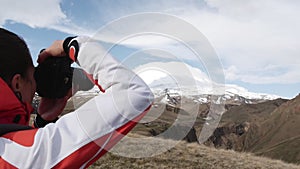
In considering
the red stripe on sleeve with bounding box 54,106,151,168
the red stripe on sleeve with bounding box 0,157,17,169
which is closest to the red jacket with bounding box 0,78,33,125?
the red stripe on sleeve with bounding box 0,157,17,169

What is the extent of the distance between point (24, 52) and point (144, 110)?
22.4 inches

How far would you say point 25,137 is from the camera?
130 centimetres

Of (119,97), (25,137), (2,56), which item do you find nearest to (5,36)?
(2,56)

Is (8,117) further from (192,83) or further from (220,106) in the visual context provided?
(220,106)

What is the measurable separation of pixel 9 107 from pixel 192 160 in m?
14.9

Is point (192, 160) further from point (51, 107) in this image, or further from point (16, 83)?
point (16, 83)

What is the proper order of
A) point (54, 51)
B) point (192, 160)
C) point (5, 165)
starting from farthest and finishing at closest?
point (192, 160) → point (54, 51) → point (5, 165)

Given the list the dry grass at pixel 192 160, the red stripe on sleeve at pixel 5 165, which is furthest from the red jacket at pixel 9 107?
the dry grass at pixel 192 160

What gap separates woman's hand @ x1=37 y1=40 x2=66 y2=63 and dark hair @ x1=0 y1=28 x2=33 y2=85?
0.13m

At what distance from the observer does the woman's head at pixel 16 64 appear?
4.76ft

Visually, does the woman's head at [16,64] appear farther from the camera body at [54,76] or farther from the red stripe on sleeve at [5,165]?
the red stripe on sleeve at [5,165]

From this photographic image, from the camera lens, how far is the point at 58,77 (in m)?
1.70

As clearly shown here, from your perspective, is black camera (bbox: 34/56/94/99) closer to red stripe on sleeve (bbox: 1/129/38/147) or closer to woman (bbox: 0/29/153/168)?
woman (bbox: 0/29/153/168)

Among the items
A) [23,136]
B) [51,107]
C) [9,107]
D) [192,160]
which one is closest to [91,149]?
[23,136]
